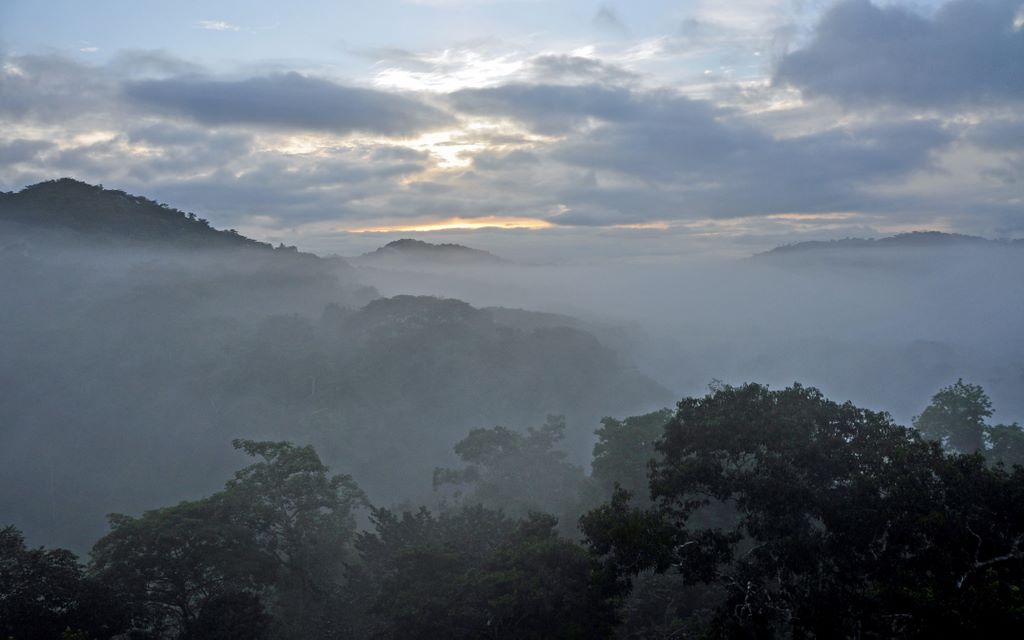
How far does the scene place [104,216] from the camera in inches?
4419

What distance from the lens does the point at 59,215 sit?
108m

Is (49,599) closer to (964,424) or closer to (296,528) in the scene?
(296,528)

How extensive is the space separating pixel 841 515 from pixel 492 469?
2678 centimetres

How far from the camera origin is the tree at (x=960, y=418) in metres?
35.4

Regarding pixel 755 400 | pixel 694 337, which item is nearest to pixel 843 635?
pixel 755 400

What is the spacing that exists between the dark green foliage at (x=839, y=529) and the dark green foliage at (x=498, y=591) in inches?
67.9

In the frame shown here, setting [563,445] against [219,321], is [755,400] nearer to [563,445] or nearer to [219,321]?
[563,445]

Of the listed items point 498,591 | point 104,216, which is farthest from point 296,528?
point 104,216

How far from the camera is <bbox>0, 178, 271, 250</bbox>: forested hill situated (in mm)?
106188

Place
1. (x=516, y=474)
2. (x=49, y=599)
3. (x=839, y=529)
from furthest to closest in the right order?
1. (x=516, y=474)
2. (x=49, y=599)
3. (x=839, y=529)

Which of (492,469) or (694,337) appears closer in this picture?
(492,469)

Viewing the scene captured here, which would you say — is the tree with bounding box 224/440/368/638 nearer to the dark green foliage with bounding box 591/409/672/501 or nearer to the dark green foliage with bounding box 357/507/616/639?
the dark green foliage with bounding box 357/507/616/639

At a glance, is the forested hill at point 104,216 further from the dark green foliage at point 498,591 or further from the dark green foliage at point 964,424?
the dark green foliage at point 964,424

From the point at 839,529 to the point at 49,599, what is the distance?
2135 centimetres
